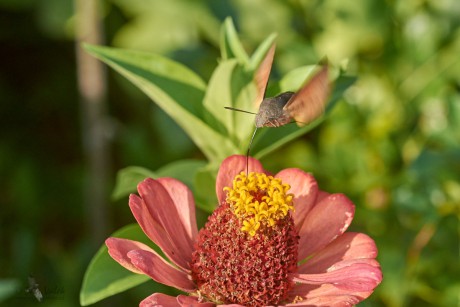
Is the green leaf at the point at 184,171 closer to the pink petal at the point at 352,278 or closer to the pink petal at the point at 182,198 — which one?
the pink petal at the point at 182,198

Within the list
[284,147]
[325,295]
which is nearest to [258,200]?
[325,295]

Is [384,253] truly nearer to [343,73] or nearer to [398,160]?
[398,160]

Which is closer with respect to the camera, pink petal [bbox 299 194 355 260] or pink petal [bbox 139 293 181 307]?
pink petal [bbox 139 293 181 307]

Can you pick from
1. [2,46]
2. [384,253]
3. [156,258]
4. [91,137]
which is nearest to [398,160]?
[384,253]

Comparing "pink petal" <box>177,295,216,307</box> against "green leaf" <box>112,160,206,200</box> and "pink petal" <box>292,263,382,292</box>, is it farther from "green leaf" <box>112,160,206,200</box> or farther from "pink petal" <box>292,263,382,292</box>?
"green leaf" <box>112,160,206,200</box>

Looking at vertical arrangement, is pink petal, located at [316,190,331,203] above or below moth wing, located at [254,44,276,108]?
below

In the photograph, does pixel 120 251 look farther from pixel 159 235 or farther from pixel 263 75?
pixel 263 75

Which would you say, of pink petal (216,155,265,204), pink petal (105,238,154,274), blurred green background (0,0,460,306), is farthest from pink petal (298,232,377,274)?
blurred green background (0,0,460,306)
